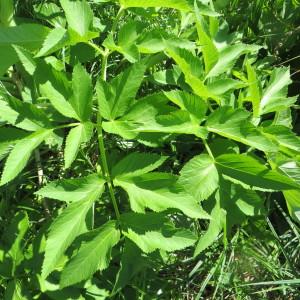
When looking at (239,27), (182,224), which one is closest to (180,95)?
(182,224)

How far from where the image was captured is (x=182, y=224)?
1732 millimetres

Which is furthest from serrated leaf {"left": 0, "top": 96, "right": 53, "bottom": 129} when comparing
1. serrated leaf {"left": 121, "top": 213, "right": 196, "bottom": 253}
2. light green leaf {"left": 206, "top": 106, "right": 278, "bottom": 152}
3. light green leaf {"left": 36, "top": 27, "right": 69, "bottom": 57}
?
light green leaf {"left": 206, "top": 106, "right": 278, "bottom": 152}

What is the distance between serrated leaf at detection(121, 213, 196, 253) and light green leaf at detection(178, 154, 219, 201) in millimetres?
116

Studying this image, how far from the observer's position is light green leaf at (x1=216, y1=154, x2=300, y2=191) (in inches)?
50.2

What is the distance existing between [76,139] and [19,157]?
16cm

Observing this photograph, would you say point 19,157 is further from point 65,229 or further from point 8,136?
point 65,229

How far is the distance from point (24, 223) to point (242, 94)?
0.85m

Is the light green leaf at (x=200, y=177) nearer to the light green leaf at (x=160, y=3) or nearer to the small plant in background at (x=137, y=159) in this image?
the small plant in background at (x=137, y=159)

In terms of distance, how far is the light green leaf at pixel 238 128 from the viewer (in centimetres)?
130

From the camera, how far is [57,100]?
1.27 meters

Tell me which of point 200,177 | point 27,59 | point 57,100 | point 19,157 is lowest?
point 200,177

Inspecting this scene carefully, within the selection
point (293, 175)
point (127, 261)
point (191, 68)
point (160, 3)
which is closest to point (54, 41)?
point (160, 3)

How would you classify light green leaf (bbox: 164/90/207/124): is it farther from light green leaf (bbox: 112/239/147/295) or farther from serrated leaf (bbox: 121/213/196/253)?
light green leaf (bbox: 112/239/147/295)

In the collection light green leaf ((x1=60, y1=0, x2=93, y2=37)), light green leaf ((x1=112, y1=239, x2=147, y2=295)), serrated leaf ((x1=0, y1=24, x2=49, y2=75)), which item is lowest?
light green leaf ((x1=112, y1=239, x2=147, y2=295))
